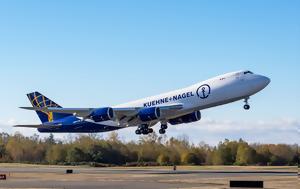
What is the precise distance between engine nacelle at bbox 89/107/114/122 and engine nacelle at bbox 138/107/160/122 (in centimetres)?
372

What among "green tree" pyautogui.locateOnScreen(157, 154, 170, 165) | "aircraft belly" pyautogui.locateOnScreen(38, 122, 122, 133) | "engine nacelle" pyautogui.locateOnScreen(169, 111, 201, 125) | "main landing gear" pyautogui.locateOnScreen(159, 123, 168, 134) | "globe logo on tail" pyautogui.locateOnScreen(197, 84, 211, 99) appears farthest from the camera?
"green tree" pyautogui.locateOnScreen(157, 154, 170, 165)

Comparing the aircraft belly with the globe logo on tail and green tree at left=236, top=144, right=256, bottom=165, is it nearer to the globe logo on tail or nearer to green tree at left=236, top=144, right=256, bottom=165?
the globe logo on tail

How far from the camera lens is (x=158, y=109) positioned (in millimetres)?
74688

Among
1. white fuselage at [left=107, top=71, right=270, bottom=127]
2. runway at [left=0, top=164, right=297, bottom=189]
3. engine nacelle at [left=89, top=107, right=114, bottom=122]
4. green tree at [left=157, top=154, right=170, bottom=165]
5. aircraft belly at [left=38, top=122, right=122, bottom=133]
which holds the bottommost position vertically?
runway at [left=0, top=164, right=297, bottom=189]

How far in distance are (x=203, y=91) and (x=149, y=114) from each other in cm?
776

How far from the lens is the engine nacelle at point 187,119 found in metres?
83.1

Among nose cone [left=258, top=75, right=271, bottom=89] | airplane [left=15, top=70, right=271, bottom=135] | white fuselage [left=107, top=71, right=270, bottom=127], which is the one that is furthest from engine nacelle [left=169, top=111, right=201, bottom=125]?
nose cone [left=258, top=75, right=271, bottom=89]

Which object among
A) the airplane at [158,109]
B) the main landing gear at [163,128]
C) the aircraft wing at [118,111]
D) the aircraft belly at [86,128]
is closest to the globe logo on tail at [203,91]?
the airplane at [158,109]

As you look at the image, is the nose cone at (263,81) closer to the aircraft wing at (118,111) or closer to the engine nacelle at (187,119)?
the aircraft wing at (118,111)

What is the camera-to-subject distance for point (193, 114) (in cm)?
8306

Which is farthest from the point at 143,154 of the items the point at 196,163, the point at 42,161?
the point at 42,161

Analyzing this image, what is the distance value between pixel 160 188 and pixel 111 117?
32179 millimetres

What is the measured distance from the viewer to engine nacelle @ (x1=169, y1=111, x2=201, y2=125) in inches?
3270

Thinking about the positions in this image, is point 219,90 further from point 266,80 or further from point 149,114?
point 149,114
